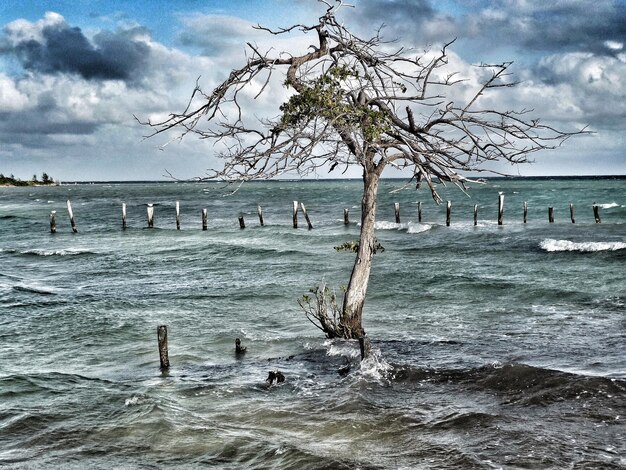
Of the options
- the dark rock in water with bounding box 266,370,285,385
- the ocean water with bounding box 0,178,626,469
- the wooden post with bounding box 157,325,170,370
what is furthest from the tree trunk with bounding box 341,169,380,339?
the wooden post with bounding box 157,325,170,370

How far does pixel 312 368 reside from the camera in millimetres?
11727

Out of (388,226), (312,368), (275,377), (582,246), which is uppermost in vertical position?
(388,226)

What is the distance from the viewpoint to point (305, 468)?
7.57 metres

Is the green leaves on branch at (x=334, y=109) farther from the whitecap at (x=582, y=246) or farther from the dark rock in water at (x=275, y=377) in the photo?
the whitecap at (x=582, y=246)

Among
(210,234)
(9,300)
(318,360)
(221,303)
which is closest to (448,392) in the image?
(318,360)

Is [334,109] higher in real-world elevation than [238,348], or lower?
higher

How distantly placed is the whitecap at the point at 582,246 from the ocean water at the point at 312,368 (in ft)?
5.83

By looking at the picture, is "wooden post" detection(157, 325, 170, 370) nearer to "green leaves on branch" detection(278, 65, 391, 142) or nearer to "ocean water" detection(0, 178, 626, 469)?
"ocean water" detection(0, 178, 626, 469)

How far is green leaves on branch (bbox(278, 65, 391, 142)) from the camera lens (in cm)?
1002

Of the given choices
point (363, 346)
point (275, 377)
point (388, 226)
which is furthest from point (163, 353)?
point (388, 226)

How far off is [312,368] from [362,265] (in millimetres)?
2055

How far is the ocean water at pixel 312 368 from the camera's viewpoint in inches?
321

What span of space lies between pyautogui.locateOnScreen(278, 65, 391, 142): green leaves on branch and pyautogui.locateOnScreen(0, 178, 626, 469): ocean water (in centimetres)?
406

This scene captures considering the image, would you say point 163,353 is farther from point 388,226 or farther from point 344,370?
point 388,226
